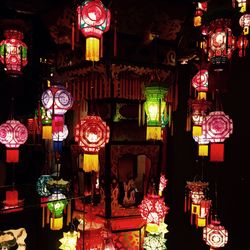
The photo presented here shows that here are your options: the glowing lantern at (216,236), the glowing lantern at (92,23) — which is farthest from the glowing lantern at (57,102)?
the glowing lantern at (216,236)

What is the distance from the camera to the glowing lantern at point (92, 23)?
116 inches

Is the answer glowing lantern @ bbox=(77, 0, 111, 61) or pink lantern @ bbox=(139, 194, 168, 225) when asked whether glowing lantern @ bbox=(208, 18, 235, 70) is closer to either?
glowing lantern @ bbox=(77, 0, 111, 61)

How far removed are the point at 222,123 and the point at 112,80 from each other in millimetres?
1290

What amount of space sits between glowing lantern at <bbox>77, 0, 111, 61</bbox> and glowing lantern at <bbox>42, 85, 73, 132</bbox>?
2.73ft

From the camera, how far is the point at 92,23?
9.66ft

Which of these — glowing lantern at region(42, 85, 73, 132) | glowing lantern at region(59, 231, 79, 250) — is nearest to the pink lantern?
glowing lantern at region(59, 231, 79, 250)

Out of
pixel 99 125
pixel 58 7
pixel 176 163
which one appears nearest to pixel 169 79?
pixel 99 125

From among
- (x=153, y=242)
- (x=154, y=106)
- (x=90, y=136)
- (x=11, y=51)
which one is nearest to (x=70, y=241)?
(x=153, y=242)

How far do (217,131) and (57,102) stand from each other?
1745 millimetres

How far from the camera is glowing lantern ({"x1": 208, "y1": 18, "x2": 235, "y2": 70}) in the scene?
3.68m

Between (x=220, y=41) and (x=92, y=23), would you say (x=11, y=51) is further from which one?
(x=220, y=41)

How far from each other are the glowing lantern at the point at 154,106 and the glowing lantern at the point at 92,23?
2.91 ft

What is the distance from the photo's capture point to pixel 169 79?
4160 mm

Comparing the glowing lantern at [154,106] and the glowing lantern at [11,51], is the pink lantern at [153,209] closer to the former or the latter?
the glowing lantern at [154,106]
